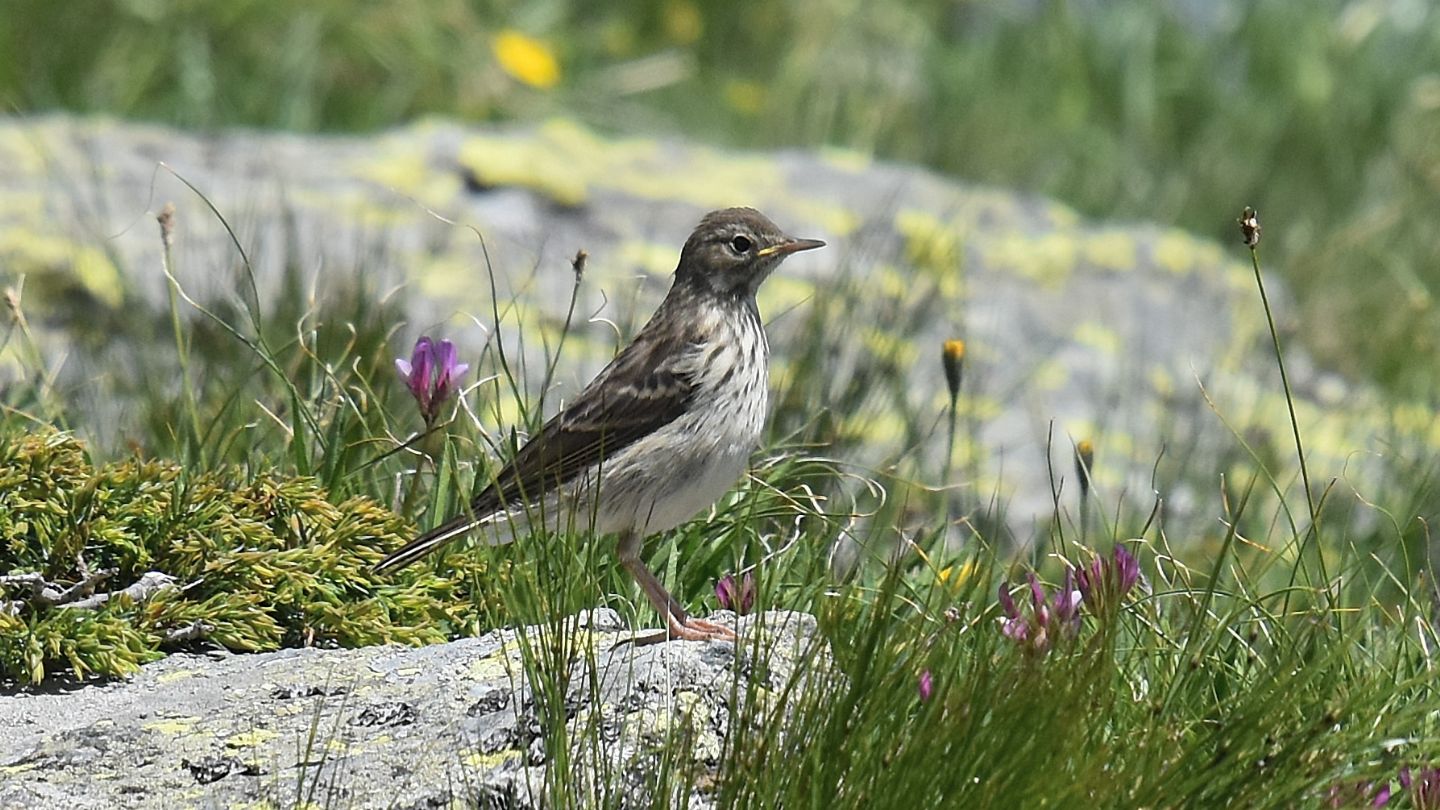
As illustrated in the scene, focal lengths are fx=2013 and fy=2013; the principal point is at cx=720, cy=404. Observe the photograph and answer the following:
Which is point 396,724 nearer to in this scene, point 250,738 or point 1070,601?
point 250,738

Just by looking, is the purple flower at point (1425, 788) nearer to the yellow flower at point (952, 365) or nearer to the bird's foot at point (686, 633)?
the bird's foot at point (686, 633)

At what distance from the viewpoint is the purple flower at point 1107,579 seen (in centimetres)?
412

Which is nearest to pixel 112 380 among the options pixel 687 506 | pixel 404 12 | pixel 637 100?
pixel 687 506

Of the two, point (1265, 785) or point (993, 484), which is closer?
point (1265, 785)

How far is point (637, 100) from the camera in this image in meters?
13.5

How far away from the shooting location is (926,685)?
12.4 ft

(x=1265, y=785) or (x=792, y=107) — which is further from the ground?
(x=792, y=107)

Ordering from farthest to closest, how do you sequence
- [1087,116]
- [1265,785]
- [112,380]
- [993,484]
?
[1087,116] → [993,484] → [112,380] → [1265,785]

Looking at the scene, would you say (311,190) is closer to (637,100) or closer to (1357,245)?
(637,100)

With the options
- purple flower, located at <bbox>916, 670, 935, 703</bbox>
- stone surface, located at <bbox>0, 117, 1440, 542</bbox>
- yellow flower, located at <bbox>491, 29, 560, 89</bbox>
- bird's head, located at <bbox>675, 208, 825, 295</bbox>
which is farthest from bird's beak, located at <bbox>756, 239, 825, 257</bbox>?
yellow flower, located at <bbox>491, 29, 560, 89</bbox>

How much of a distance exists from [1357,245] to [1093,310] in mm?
1985

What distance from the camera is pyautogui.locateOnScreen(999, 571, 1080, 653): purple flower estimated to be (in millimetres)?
3811

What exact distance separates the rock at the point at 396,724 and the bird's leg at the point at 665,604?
0.08 m

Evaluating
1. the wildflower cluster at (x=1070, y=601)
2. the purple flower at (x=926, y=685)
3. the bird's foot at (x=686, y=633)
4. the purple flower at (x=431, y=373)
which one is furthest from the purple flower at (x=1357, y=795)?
the purple flower at (x=431, y=373)
